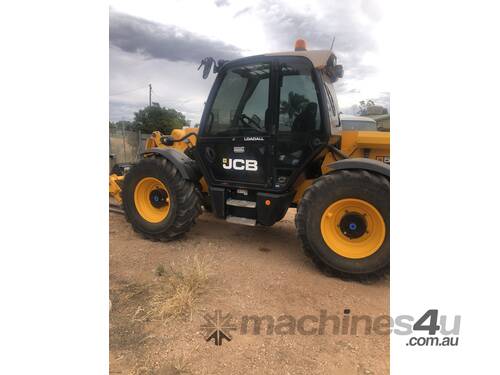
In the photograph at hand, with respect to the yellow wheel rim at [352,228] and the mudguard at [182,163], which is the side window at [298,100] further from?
the mudguard at [182,163]

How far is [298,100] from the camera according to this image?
3.38 m

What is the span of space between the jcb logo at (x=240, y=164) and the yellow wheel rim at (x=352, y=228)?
1038 mm

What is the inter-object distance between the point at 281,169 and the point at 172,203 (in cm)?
148

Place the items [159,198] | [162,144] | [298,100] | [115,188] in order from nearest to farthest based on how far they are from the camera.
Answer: [298,100] → [159,198] → [115,188] → [162,144]

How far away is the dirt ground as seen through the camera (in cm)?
195

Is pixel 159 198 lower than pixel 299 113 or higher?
lower

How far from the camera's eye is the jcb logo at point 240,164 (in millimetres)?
3629

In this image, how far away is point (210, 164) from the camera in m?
3.91

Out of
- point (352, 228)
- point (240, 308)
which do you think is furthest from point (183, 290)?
point (352, 228)

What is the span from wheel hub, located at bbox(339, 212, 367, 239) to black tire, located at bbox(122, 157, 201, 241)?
185cm

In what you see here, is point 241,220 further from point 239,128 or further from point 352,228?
point 352,228

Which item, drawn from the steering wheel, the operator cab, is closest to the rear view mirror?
the operator cab

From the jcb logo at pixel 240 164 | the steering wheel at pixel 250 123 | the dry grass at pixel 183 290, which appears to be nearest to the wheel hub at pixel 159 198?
the jcb logo at pixel 240 164
